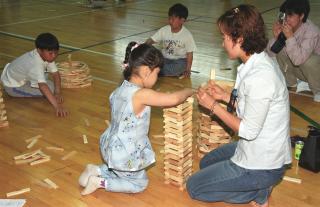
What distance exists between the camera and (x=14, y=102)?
4137mm

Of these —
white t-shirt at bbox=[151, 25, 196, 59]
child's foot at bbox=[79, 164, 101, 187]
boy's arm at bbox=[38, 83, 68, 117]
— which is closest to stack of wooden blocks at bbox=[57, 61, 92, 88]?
boy's arm at bbox=[38, 83, 68, 117]

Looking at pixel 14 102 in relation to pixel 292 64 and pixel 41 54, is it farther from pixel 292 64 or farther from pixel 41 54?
pixel 292 64

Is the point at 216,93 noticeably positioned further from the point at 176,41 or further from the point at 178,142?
the point at 176,41

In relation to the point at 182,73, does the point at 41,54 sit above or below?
above

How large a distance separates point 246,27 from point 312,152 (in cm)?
123

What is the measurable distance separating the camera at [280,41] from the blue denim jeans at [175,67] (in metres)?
1.16

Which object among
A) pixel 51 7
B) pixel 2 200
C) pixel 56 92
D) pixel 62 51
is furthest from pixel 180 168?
pixel 51 7

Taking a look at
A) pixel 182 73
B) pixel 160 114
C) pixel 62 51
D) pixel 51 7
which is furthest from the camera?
pixel 51 7

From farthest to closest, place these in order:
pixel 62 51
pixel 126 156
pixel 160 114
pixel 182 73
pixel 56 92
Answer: pixel 62 51
pixel 182 73
pixel 56 92
pixel 160 114
pixel 126 156

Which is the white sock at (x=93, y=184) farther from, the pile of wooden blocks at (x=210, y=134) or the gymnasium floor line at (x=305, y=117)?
the gymnasium floor line at (x=305, y=117)

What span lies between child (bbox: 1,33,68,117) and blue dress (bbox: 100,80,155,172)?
1414 millimetres

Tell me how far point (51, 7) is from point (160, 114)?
7181 millimetres

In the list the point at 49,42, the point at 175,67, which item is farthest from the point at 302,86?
the point at 49,42

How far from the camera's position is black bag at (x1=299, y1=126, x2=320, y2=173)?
2760mm
